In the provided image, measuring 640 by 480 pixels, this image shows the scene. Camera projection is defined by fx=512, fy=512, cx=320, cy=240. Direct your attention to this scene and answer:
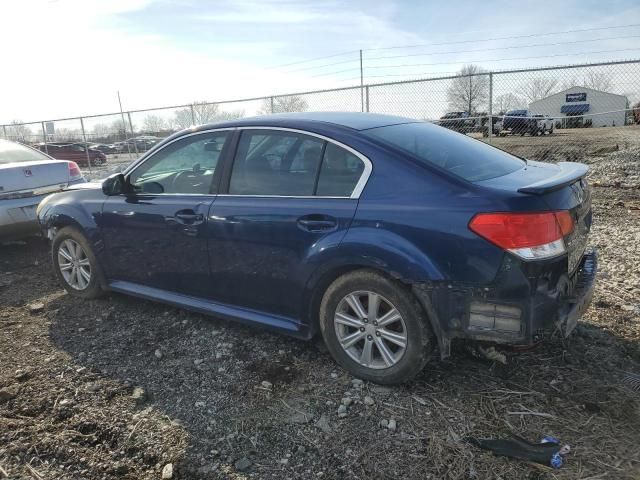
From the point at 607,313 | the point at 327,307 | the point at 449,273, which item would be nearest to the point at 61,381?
the point at 327,307

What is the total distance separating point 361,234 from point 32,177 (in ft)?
17.7

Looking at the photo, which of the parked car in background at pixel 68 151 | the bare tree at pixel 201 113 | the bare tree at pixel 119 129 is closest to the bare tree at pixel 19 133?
the parked car in background at pixel 68 151

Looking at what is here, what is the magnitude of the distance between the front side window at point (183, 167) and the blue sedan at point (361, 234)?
1 cm

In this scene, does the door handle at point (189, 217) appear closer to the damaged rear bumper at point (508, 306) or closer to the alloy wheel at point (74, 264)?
the alloy wheel at point (74, 264)

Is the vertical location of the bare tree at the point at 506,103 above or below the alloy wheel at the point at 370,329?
above

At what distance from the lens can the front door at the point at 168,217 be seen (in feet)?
12.2

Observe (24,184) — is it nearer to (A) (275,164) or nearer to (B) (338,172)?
(A) (275,164)

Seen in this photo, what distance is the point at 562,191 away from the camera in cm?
283

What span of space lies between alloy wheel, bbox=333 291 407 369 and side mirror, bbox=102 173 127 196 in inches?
84.9

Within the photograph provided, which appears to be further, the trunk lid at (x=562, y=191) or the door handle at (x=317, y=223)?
the door handle at (x=317, y=223)

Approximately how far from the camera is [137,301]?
4.67 metres

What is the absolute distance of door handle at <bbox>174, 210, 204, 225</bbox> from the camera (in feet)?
12.0

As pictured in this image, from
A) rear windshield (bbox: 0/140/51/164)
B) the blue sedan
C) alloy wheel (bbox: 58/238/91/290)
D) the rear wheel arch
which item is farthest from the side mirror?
rear windshield (bbox: 0/140/51/164)

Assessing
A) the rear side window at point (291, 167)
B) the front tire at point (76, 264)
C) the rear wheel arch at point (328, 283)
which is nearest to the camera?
the rear wheel arch at point (328, 283)
